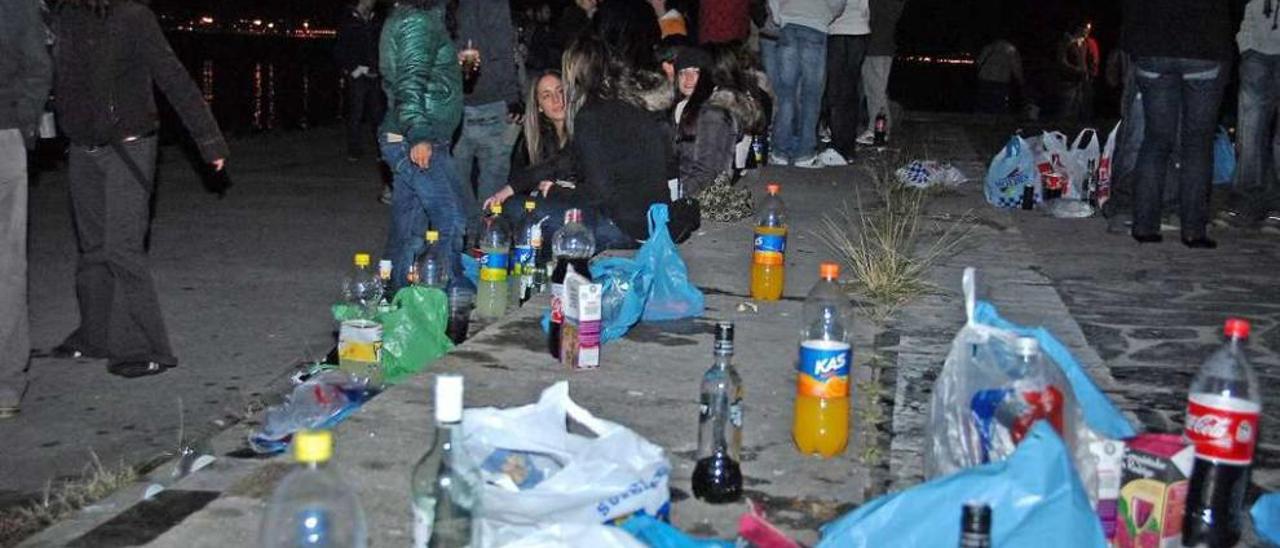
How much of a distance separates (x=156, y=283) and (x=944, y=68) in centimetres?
2810

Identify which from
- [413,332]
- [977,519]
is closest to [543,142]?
[413,332]

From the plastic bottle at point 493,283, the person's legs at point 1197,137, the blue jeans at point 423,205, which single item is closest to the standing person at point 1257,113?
the person's legs at point 1197,137

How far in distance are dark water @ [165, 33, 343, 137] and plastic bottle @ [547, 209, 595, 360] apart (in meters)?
13.2

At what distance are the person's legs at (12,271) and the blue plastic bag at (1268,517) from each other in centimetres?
480

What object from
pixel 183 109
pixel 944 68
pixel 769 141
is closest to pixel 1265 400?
pixel 183 109

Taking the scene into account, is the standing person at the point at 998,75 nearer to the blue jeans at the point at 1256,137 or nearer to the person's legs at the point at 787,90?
the person's legs at the point at 787,90

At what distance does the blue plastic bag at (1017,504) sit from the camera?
3217 millimetres

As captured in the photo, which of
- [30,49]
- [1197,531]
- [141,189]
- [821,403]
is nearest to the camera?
[1197,531]

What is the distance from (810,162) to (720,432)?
29.4 ft

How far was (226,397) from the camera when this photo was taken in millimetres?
6539

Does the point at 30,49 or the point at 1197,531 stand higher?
the point at 30,49

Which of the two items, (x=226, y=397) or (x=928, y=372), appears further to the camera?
(x=226, y=397)

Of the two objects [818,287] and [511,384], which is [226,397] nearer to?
[511,384]

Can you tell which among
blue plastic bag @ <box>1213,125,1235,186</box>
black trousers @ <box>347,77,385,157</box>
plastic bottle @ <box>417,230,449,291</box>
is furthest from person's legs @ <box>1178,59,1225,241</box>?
black trousers @ <box>347,77,385,157</box>
